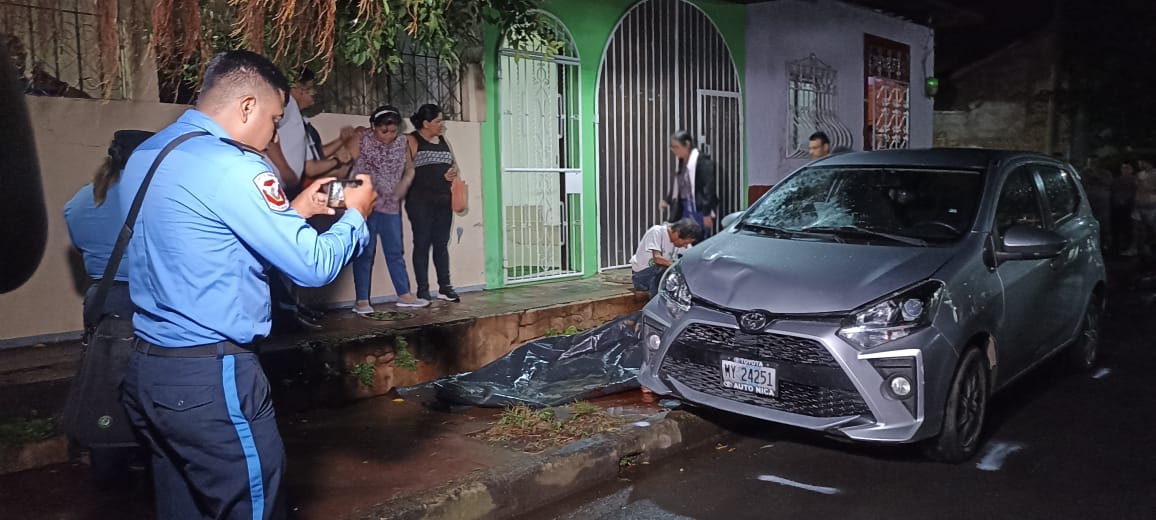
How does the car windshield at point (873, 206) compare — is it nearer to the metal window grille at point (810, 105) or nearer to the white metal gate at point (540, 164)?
the white metal gate at point (540, 164)

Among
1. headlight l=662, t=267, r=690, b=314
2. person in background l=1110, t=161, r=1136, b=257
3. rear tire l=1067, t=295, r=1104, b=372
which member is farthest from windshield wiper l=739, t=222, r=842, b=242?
person in background l=1110, t=161, r=1136, b=257

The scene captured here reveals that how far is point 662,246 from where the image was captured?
23.6 ft

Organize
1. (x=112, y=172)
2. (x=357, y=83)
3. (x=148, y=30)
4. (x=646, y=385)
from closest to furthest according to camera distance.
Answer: (x=112, y=172)
(x=646, y=385)
(x=148, y=30)
(x=357, y=83)

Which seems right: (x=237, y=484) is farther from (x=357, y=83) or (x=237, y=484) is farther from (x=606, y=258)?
(x=606, y=258)

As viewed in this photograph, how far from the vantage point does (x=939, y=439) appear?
14.7ft

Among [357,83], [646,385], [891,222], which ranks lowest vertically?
[646,385]

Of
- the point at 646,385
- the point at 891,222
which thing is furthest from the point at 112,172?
the point at 891,222

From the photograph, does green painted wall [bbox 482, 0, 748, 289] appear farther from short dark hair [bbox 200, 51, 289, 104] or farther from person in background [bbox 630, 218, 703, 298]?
short dark hair [bbox 200, 51, 289, 104]

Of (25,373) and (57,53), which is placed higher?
(57,53)

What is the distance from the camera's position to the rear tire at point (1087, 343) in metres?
6.57

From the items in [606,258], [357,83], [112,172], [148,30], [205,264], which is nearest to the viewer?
[205,264]

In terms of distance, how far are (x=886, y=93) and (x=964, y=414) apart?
1064 cm

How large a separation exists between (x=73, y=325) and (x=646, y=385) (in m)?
3.81

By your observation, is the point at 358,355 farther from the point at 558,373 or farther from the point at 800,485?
the point at 800,485
